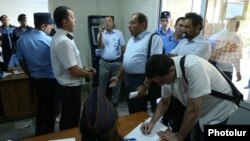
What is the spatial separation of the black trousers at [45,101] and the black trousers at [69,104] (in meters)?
0.30

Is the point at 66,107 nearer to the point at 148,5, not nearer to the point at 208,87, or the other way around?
the point at 208,87

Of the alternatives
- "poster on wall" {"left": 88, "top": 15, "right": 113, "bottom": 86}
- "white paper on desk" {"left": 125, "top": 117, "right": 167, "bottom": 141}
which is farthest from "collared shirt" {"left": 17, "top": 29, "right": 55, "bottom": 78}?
"poster on wall" {"left": 88, "top": 15, "right": 113, "bottom": 86}

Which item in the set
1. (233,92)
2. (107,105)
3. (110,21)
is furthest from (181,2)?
Result: (107,105)

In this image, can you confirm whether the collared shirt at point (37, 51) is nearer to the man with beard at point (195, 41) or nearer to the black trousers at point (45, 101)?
the black trousers at point (45, 101)

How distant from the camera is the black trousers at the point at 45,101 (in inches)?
94.2

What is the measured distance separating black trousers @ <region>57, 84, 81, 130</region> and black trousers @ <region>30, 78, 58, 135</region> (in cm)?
30

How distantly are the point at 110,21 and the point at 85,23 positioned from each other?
0.74 m

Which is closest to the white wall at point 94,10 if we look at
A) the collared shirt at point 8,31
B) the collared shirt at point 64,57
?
the collared shirt at point 8,31

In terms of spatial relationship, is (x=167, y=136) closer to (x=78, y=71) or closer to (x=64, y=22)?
(x=78, y=71)

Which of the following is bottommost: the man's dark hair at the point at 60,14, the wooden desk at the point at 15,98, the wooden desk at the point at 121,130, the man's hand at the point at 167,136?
the wooden desk at the point at 15,98

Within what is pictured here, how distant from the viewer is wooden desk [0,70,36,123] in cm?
299

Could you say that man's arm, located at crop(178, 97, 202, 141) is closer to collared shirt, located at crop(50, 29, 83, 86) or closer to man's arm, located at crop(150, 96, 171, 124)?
man's arm, located at crop(150, 96, 171, 124)

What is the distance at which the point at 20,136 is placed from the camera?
2746 mm

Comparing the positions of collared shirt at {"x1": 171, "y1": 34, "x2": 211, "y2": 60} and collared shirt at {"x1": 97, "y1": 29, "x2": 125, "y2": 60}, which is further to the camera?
collared shirt at {"x1": 97, "y1": 29, "x2": 125, "y2": 60}
